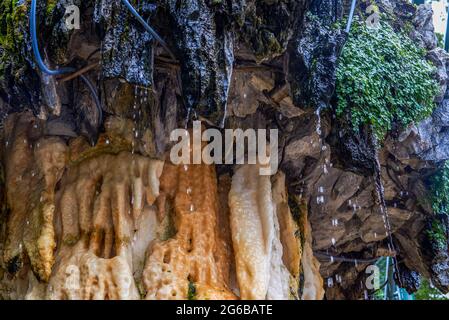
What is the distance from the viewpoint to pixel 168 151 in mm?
5812

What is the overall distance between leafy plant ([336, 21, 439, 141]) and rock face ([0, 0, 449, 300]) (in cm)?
19

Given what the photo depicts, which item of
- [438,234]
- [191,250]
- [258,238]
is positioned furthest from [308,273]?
[438,234]

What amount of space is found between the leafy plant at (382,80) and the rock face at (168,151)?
19 centimetres

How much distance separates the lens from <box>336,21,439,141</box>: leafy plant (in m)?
5.61

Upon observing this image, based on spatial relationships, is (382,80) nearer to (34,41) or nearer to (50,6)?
(50,6)

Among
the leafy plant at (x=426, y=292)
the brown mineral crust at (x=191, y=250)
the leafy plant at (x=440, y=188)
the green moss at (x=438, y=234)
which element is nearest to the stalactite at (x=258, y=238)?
the brown mineral crust at (x=191, y=250)

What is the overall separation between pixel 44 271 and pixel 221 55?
256 centimetres

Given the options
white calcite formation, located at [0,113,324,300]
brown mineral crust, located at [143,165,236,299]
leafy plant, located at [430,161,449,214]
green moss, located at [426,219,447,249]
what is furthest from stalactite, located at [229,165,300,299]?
green moss, located at [426,219,447,249]

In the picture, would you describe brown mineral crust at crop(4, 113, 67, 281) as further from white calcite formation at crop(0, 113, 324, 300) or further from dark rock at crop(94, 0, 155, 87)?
dark rock at crop(94, 0, 155, 87)

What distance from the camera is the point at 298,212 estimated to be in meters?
6.57

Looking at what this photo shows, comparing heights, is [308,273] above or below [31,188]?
below

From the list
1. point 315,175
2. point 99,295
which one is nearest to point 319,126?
point 315,175

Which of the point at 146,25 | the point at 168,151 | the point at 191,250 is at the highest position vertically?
the point at 146,25

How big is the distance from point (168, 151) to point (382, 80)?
242 centimetres
